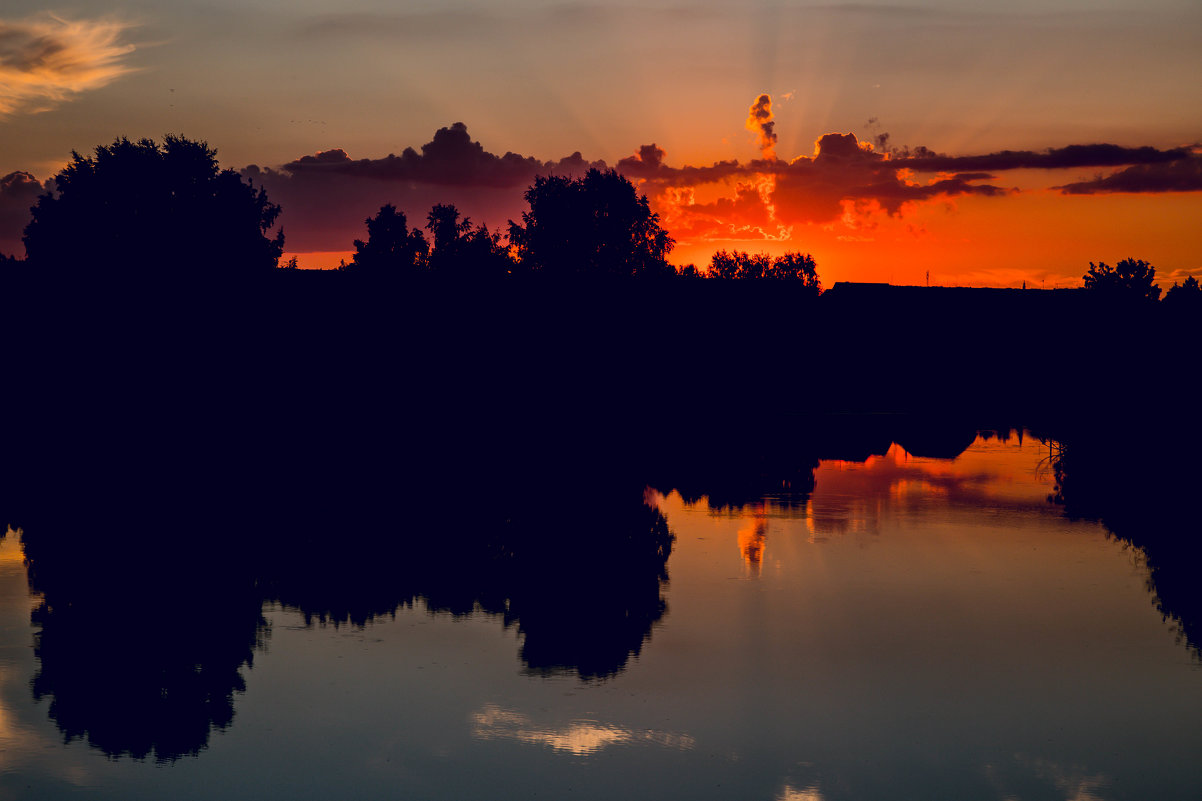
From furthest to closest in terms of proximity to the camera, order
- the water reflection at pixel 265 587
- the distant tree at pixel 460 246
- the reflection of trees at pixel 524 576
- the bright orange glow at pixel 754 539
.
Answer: the distant tree at pixel 460 246
the bright orange glow at pixel 754 539
the reflection of trees at pixel 524 576
the water reflection at pixel 265 587

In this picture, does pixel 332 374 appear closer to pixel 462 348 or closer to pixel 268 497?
pixel 462 348

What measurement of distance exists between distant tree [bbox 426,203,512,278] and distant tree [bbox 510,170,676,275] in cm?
331

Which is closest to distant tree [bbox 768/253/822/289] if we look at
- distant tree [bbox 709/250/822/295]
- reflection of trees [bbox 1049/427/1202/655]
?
distant tree [bbox 709/250/822/295]

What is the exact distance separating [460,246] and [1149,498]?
304 feet

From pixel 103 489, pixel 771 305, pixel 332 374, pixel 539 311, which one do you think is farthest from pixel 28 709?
pixel 771 305

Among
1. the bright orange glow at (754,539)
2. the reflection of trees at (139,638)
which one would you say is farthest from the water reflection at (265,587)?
the bright orange glow at (754,539)

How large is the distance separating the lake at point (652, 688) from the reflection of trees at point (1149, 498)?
523 mm

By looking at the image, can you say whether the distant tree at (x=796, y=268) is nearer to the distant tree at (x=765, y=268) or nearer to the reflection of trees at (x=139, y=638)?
the distant tree at (x=765, y=268)

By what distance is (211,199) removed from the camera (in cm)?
6906

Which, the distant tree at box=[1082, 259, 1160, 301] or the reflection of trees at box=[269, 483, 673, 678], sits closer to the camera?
the reflection of trees at box=[269, 483, 673, 678]

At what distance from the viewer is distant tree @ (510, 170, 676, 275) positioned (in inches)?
3912

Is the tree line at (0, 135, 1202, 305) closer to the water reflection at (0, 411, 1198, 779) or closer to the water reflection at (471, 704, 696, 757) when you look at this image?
the water reflection at (0, 411, 1198, 779)

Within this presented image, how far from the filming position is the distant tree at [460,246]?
324 feet

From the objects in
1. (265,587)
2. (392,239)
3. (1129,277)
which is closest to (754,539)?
(265,587)
